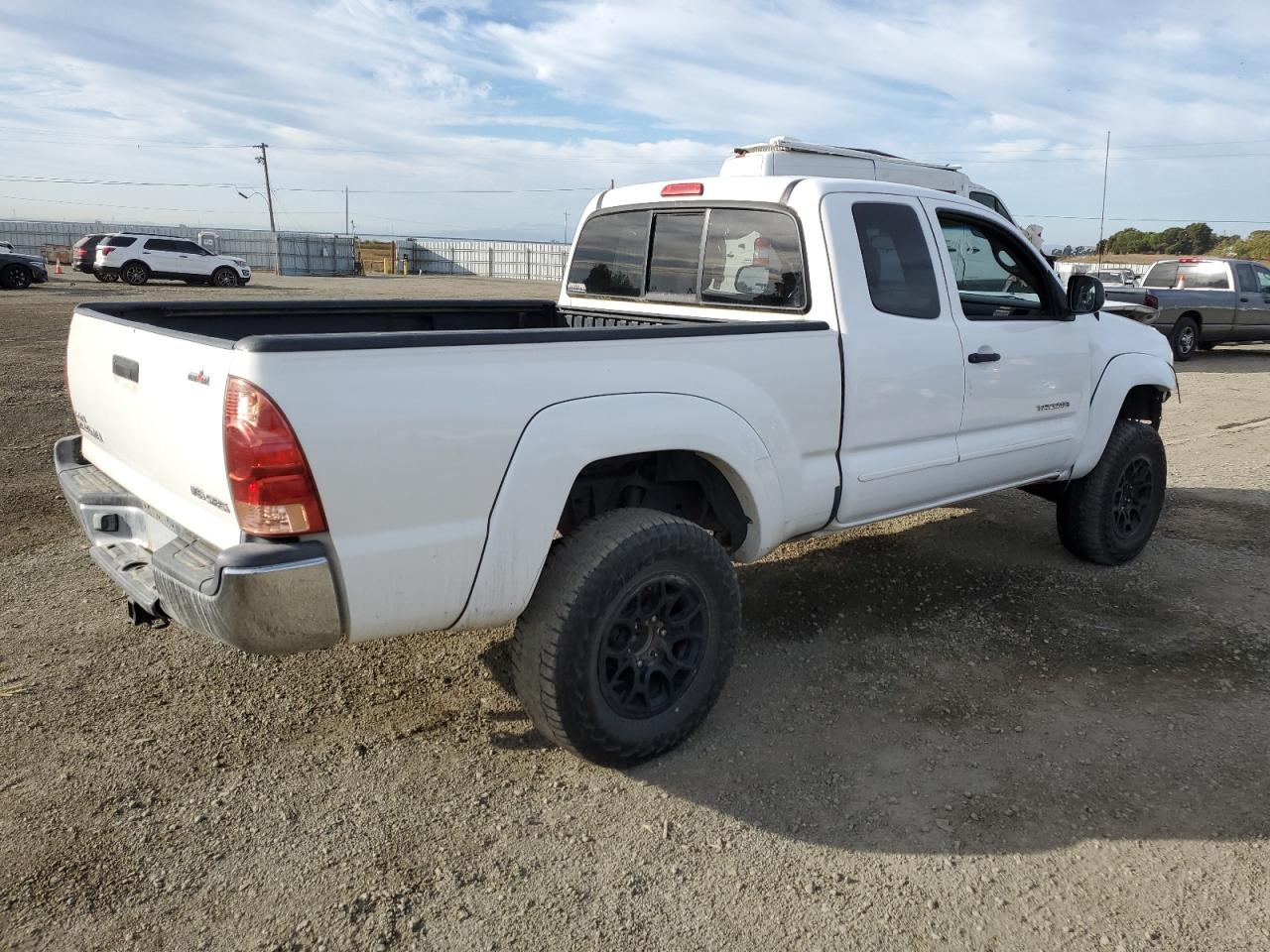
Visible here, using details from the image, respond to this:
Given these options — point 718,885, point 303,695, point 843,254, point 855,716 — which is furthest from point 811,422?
point 303,695

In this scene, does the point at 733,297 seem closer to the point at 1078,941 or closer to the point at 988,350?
the point at 988,350

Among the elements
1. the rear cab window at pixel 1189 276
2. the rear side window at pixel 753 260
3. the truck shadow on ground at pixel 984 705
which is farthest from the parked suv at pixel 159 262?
the truck shadow on ground at pixel 984 705

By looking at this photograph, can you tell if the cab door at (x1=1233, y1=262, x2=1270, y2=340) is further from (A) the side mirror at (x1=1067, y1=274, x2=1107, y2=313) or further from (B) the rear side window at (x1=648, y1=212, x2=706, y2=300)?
(B) the rear side window at (x1=648, y1=212, x2=706, y2=300)

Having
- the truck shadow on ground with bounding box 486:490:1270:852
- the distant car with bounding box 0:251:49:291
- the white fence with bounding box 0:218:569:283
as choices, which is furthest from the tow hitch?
the white fence with bounding box 0:218:569:283

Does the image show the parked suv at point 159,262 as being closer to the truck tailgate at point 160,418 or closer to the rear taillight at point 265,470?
the truck tailgate at point 160,418

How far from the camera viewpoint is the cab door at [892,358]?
369cm

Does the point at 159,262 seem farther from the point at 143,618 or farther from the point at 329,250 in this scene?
the point at 143,618

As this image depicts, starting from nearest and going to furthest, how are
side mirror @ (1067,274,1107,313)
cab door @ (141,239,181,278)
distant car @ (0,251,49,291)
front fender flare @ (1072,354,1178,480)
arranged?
side mirror @ (1067,274,1107,313), front fender flare @ (1072,354,1178,480), distant car @ (0,251,49,291), cab door @ (141,239,181,278)

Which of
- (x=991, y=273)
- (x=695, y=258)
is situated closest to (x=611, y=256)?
(x=695, y=258)

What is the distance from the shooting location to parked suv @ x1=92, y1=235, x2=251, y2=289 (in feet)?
92.5

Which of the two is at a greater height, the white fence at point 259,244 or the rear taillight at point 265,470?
the white fence at point 259,244

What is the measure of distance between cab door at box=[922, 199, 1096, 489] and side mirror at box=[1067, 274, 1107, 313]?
1.6 inches

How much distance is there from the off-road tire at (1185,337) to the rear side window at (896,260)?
13.3m

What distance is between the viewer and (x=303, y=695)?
143 inches
